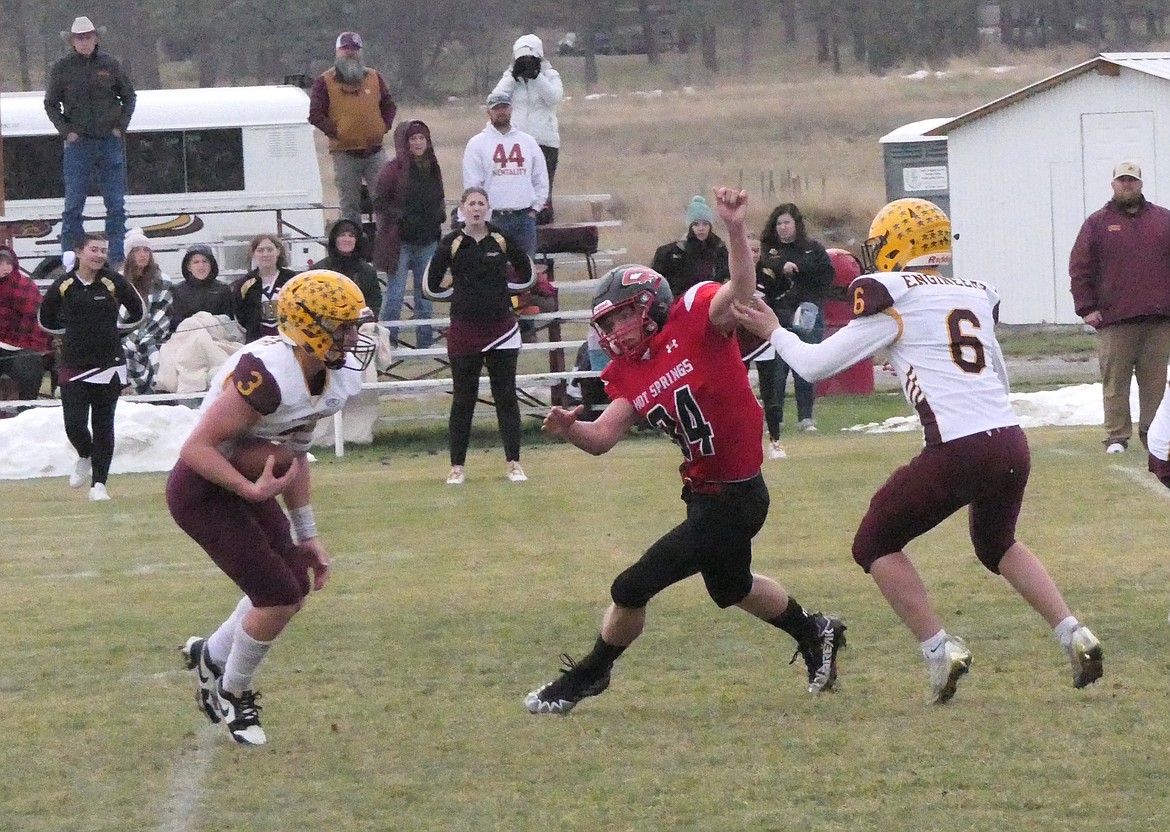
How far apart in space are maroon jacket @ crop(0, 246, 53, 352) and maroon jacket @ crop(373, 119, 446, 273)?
3.05 m

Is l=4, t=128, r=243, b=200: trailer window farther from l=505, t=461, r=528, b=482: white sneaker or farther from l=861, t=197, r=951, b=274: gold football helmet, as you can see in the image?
l=861, t=197, r=951, b=274: gold football helmet

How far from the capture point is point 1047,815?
4.81 meters

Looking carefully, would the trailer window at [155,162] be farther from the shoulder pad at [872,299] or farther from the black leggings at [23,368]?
the shoulder pad at [872,299]

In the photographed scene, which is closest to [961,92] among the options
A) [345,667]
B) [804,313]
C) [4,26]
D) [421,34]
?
[421,34]

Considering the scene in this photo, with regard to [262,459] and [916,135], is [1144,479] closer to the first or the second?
[262,459]

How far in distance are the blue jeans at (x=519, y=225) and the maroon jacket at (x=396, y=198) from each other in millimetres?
786

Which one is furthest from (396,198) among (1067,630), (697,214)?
(1067,630)

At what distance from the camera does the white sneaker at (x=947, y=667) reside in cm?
590

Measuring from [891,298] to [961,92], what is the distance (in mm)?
49745

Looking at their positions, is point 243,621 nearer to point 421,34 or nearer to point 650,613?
point 650,613

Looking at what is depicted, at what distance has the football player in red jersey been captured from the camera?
5863 mm

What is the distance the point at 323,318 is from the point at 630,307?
3.19 feet

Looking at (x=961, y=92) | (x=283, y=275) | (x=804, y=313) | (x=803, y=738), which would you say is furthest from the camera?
(x=961, y=92)

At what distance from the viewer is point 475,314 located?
39.9 feet
